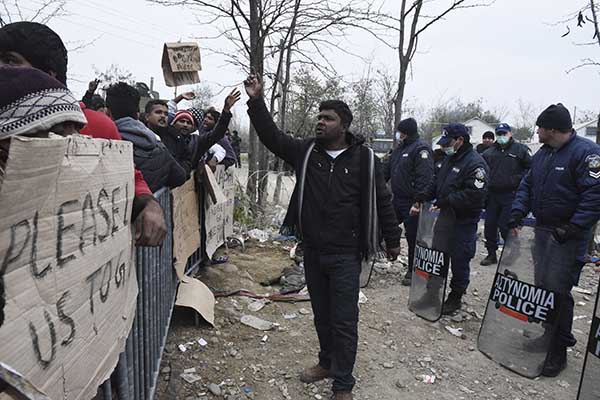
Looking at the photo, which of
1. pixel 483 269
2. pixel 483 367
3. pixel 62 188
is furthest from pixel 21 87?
pixel 483 269

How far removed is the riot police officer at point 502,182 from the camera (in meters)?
6.86

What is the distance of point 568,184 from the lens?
3.61 meters

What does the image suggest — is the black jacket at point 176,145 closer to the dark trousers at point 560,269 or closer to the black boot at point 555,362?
the dark trousers at point 560,269

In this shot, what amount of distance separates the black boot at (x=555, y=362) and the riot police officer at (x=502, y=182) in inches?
125

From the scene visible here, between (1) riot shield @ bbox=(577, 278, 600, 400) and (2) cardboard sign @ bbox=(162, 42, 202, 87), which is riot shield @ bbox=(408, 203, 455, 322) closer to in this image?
(1) riot shield @ bbox=(577, 278, 600, 400)

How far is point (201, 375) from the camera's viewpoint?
3.17 m

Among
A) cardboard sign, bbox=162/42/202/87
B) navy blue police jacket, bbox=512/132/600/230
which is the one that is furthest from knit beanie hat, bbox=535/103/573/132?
cardboard sign, bbox=162/42/202/87

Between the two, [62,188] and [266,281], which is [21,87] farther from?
[266,281]

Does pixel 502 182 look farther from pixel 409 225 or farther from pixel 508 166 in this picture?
pixel 409 225

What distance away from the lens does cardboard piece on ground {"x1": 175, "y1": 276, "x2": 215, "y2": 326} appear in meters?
3.74

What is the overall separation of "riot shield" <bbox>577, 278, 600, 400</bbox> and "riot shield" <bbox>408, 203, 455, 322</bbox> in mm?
1635

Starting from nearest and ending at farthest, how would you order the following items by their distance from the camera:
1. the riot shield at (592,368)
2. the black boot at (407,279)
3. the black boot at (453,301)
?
1. the riot shield at (592,368)
2. the black boot at (453,301)
3. the black boot at (407,279)

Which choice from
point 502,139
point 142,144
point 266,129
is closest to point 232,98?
point 266,129

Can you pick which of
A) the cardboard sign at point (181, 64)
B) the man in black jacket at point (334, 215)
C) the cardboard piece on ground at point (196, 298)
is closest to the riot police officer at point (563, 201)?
the man in black jacket at point (334, 215)
